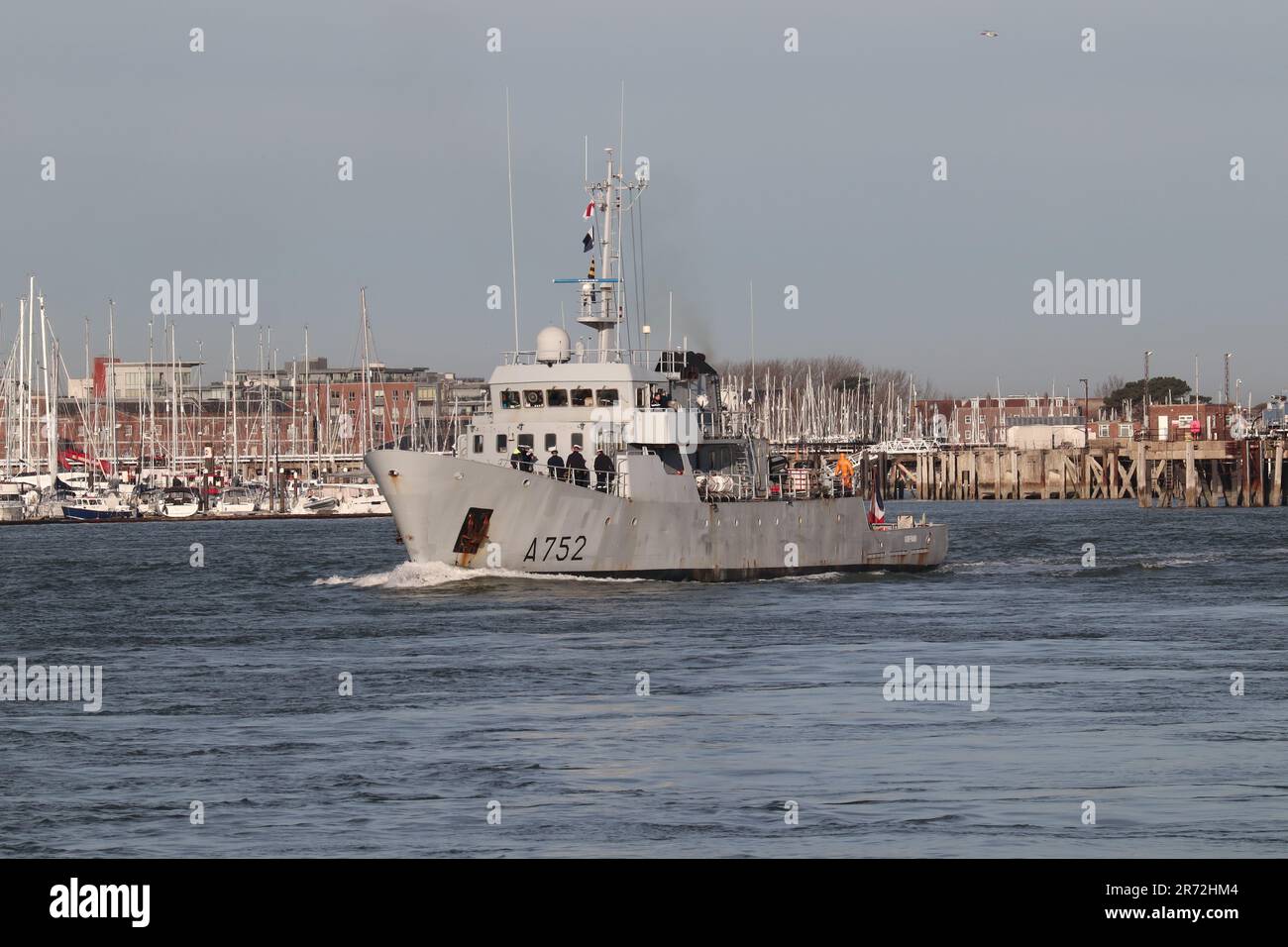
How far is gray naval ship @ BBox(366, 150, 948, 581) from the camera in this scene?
4444 cm

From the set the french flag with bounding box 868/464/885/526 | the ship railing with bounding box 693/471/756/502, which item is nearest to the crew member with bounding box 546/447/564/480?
the ship railing with bounding box 693/471/756/502

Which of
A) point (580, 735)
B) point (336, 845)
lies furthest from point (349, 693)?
point (336, 845)

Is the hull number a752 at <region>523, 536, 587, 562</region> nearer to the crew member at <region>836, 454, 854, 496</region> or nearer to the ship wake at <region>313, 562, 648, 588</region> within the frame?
the ship wake at <region>313, 562, 648, 588</region>

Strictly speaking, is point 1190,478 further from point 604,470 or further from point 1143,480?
point 604,470

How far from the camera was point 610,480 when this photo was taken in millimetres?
45906

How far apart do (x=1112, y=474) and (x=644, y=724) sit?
14253cm

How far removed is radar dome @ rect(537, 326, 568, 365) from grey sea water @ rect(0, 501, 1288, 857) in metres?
6.89

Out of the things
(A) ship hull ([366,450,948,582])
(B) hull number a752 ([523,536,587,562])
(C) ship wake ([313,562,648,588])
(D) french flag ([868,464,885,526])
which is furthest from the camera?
(D) french flag ([868,464,885,526])

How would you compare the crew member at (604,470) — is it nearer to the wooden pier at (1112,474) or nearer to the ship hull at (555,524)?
the ship hull at (555,524)

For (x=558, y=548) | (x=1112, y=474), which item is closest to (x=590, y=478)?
(x=558, y=548)
